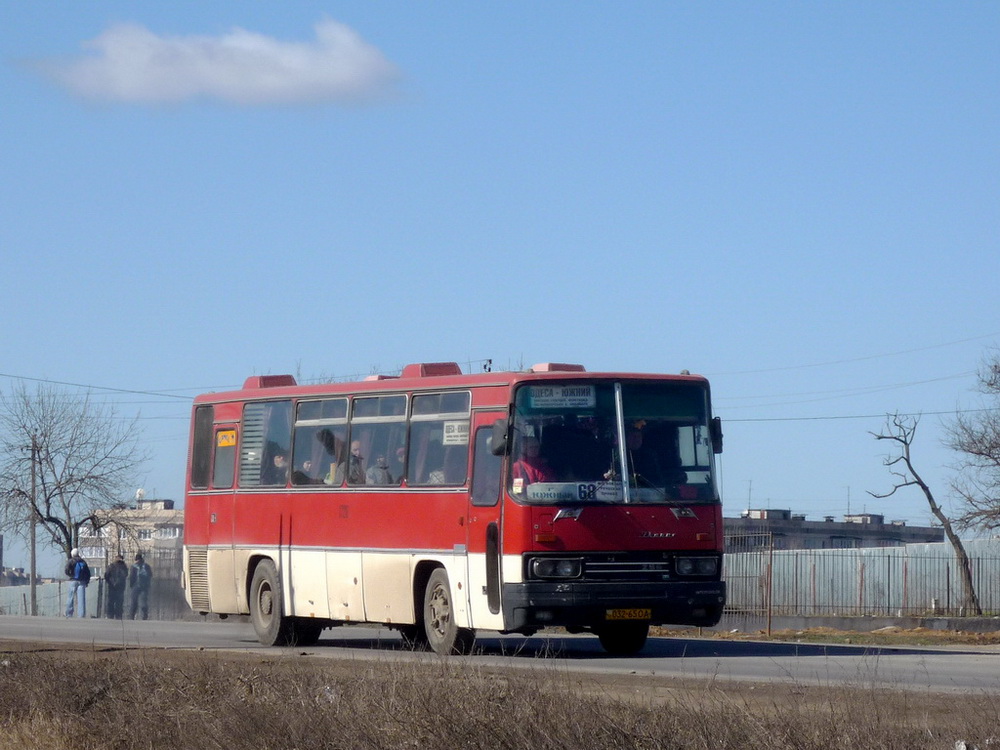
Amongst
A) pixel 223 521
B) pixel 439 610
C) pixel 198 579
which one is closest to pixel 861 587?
pixel 198 579

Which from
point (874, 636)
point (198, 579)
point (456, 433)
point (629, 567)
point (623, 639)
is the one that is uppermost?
point (456, 433)

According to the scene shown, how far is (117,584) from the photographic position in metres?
38.8

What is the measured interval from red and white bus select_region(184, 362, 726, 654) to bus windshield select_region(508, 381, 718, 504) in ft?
0.05

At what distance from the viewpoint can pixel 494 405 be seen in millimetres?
17031

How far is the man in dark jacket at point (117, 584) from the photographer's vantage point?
127 ft

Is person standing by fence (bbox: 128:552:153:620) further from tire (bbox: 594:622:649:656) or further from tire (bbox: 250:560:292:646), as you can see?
tire (bbox: 594:622:649:656)

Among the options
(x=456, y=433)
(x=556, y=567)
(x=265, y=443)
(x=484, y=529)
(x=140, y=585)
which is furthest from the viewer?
(x=140, y=585)

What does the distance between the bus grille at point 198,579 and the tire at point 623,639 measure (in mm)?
6157

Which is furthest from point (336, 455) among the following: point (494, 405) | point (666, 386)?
point (666, 386)

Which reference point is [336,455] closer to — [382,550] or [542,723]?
[382,550]

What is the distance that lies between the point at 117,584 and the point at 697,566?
80.8 feet

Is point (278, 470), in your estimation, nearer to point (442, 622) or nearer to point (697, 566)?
point (442, 622)

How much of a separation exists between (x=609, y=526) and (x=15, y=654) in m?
6.29

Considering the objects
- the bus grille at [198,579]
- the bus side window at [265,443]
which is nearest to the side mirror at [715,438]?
the bus side window at [265,443]
